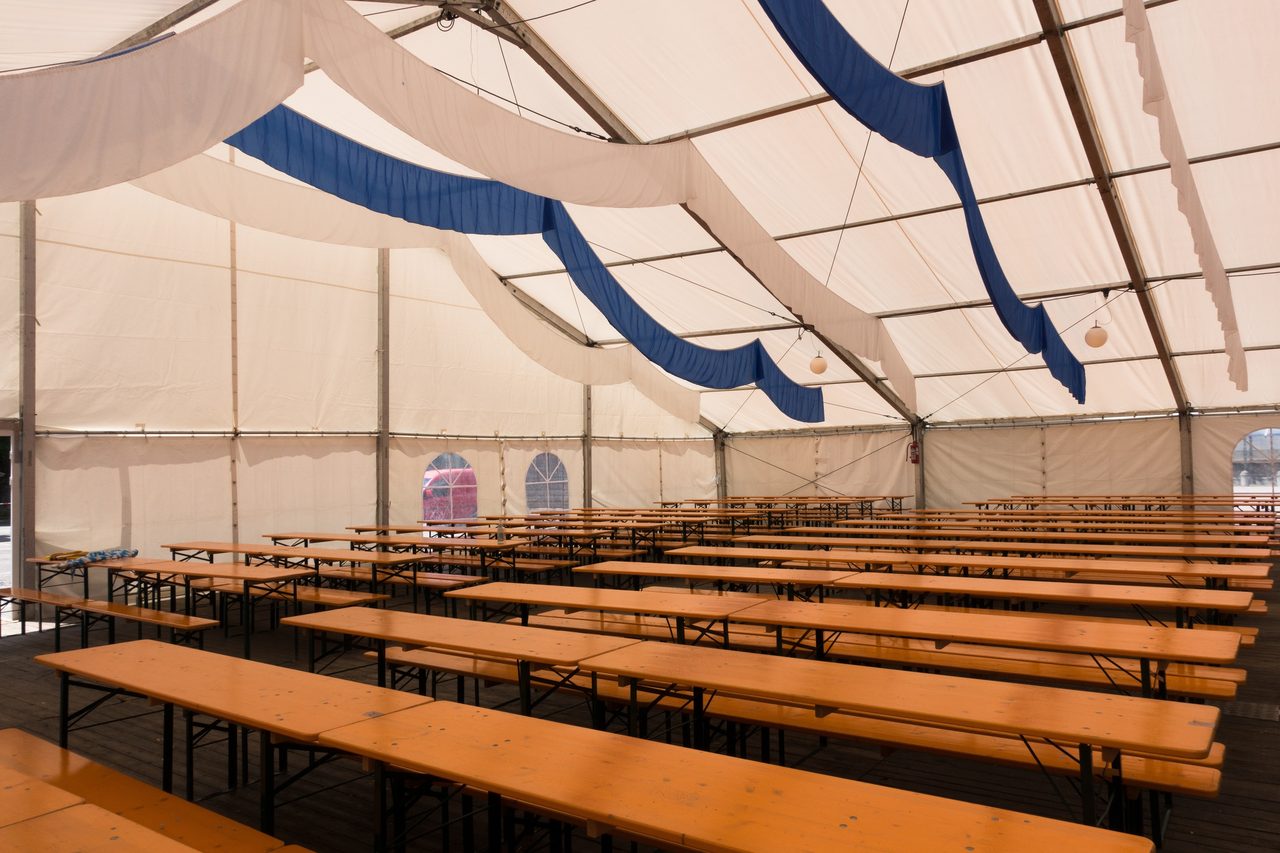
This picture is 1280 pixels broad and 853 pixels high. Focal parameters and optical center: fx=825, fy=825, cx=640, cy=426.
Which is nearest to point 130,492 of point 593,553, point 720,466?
point 593,553

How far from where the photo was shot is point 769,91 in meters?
7.48

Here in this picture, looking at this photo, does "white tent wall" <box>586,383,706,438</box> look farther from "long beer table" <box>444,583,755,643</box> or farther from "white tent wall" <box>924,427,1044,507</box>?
"long beer table" <box>444,583,755,643</box>

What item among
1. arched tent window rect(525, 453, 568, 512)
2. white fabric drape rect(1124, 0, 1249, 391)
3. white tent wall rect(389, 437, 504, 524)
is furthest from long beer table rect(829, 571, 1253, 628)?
arched tent window rect(525, 453, 568, 512)

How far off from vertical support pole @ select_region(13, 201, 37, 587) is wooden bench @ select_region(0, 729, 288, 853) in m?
5.64

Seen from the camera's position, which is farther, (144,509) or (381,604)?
(144,509)

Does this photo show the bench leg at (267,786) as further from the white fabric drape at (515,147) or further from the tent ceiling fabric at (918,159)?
the tent ceiling fabric at (918,159)

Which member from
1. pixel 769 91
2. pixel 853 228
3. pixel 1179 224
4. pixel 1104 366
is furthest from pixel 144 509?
pixel 1104 366

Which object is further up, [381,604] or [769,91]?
[769,91]

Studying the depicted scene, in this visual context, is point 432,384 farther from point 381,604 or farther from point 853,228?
point 853,228

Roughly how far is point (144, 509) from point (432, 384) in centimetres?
408

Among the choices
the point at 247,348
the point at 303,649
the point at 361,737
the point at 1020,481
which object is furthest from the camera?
the point at 1020,481

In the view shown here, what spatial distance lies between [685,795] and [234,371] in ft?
28.9

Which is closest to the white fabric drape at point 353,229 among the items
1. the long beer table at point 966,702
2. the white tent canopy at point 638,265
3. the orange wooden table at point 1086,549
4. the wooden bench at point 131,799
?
the white tent canopy at point 638,265

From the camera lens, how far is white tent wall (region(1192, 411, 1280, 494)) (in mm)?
13055
